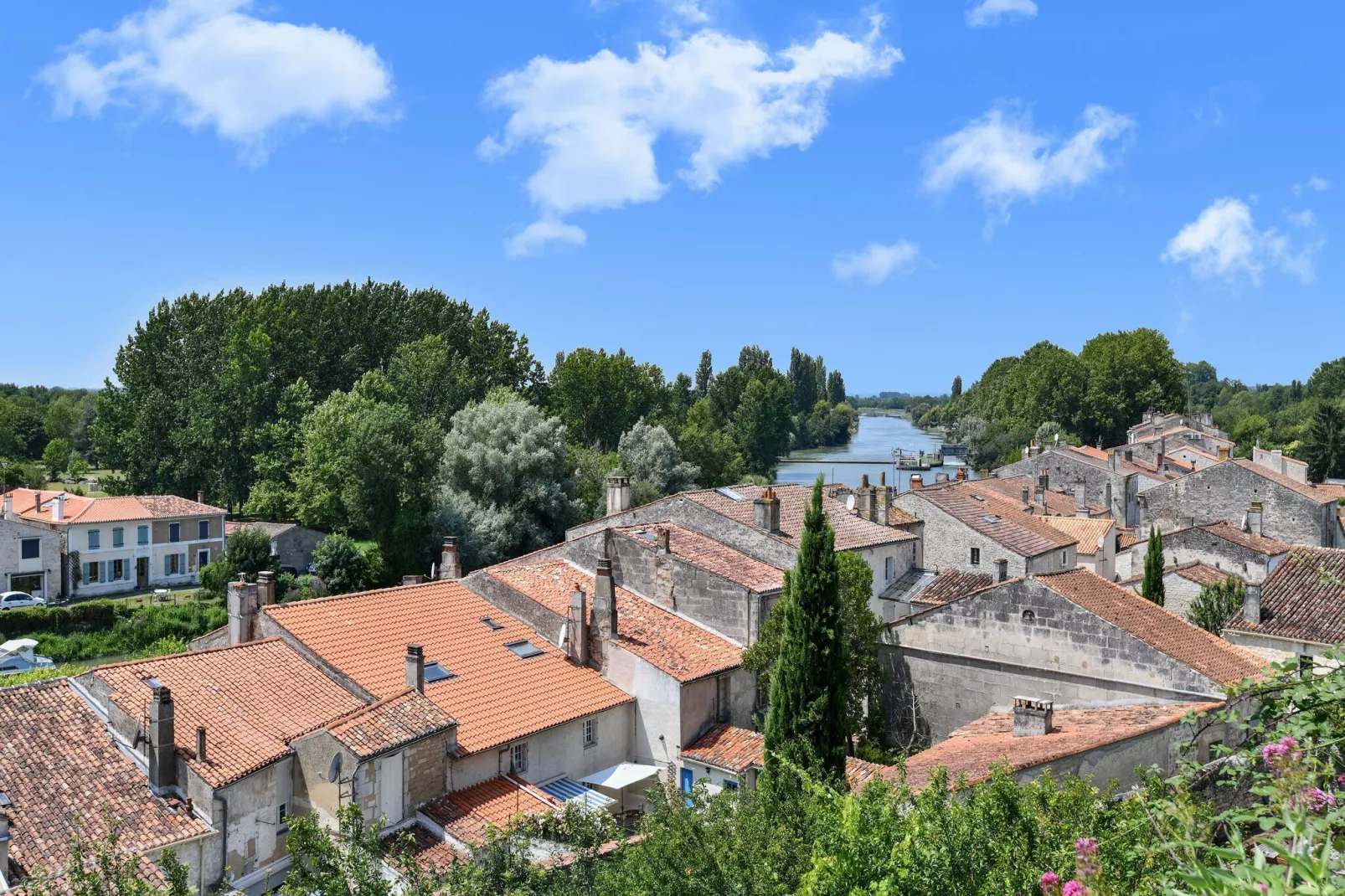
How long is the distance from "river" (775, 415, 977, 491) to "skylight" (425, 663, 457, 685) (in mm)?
39950

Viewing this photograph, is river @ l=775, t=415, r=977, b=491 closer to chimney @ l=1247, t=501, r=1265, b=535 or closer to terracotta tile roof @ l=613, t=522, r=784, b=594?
chimney @ l=1247, t=501, r=1265, b=535

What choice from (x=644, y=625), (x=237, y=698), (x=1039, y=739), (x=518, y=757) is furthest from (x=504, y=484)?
(x=1039, y=739)

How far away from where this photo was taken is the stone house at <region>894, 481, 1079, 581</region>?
112 ft

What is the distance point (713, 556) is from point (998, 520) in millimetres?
14154

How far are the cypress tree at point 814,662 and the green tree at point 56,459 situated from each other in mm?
100460

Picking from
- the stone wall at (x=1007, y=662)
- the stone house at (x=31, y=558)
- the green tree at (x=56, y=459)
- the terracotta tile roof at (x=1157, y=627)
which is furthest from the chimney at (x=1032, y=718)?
the green tree at (x=56, y=459)

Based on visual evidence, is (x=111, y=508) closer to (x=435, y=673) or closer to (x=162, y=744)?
(x=435, y=673)

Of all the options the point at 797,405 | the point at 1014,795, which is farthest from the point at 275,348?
the point at 797,405

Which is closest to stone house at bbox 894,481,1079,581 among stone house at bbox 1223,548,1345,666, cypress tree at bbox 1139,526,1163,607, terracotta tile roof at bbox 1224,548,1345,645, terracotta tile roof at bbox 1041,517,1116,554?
terracotta tile roof at bbox 1041,517,1116,554

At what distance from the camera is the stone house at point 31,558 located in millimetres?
46188

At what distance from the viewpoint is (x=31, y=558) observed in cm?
4691

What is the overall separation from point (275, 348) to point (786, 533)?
1786 inches

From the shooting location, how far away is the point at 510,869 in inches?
487

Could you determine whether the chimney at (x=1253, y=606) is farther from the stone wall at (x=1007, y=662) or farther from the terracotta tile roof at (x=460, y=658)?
the terracotta tile roof at (x=460, y=658)
